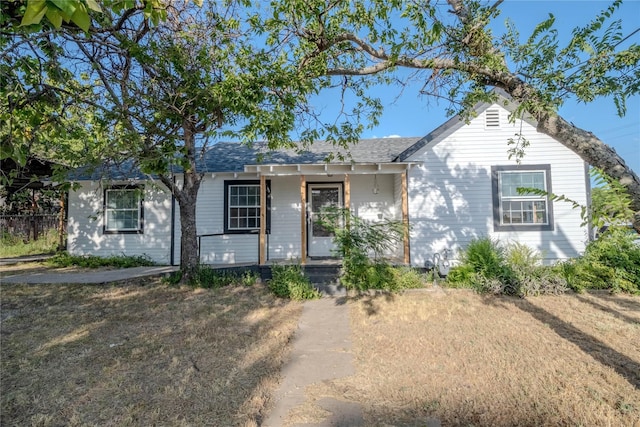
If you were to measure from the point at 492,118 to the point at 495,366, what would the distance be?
7.42 m

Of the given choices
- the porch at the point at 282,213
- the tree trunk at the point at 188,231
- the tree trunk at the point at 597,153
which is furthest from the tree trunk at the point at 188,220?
the tree trunk at the point at 597,153

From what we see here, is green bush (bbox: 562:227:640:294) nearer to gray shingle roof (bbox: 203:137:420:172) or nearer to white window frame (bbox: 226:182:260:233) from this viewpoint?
gray shingle roof (bbox: 203:137:420:172)

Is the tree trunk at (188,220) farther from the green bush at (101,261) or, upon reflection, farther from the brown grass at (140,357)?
the green bush at (101,261)

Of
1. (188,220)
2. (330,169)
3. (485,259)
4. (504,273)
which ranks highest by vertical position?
(330,169)

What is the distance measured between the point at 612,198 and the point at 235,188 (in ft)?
30.9

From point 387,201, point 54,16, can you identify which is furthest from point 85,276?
point 54,16

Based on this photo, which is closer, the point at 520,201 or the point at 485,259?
the point at 485,259

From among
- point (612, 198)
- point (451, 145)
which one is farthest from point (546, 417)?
point (451, 145)

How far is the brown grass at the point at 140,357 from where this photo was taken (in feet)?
9.59

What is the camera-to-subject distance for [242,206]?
10.4m

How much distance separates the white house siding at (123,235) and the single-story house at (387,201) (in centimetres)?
3

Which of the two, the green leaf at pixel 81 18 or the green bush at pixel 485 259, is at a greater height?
the green leaf at pixel 81 18

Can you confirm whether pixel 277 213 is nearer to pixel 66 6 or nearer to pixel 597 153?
pixel 597 153

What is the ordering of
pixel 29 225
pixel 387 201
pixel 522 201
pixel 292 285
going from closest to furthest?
pixel 292 285
pixel 522 201
pixel 387 201
pixel 29 225
